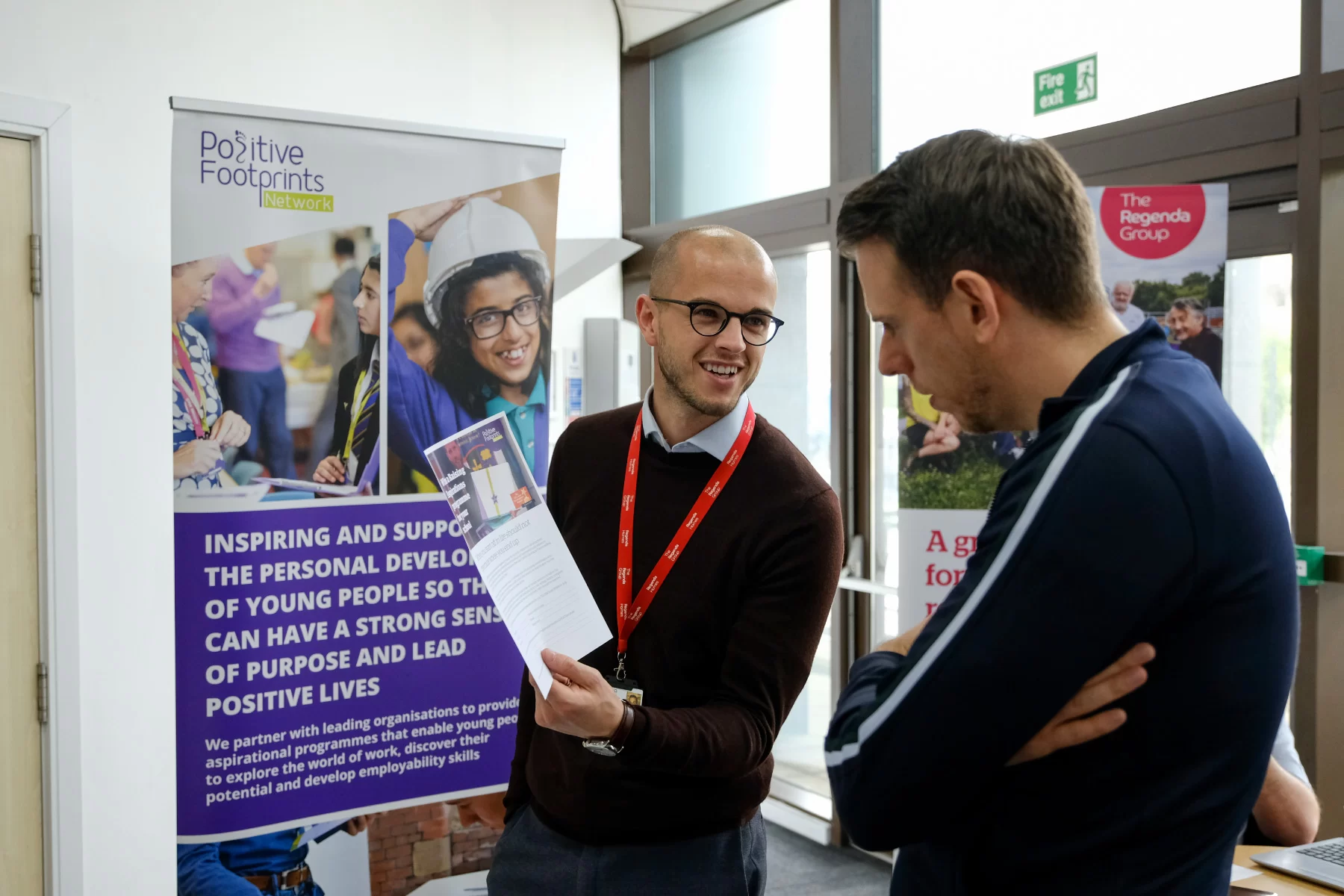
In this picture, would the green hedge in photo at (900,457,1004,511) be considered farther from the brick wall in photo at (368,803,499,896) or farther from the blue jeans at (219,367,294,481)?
the blue jeans at (219,367,294,481)

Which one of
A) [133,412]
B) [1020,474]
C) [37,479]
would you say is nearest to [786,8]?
[133,412]

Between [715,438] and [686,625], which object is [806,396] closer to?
[715,438]

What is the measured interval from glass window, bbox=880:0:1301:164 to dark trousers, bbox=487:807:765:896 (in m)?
1.98

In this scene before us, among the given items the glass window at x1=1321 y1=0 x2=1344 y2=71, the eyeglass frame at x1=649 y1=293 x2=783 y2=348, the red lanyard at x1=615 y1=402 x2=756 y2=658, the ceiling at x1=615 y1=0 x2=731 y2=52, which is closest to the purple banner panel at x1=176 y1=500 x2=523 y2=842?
the red lanyard at x1=615 y1=402 x2=756 y2=658

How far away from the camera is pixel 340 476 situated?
2.39 meters

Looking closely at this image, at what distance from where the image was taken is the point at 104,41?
3.10m

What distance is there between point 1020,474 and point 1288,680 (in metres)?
0.27

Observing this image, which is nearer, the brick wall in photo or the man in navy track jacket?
the man in navy track jacket

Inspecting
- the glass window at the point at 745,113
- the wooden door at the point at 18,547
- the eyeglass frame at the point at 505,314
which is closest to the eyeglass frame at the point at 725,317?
the eyeglass frame at the point at 505,314

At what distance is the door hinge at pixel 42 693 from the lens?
2934mm

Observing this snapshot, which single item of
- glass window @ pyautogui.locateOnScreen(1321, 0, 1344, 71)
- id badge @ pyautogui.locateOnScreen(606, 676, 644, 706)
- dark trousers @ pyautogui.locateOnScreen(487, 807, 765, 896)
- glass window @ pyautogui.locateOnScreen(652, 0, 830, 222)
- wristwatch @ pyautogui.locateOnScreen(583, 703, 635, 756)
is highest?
glass window @ pyautogui.locateOnScreen(652, 0, 830, 222)

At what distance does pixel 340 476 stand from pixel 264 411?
23 cm

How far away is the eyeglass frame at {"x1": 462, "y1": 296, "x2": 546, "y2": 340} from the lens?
Answer: 2529 mm

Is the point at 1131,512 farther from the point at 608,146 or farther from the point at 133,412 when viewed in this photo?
the point at 608,146
